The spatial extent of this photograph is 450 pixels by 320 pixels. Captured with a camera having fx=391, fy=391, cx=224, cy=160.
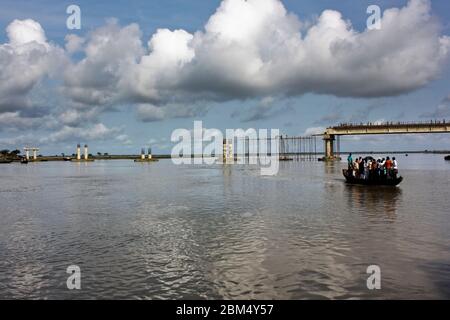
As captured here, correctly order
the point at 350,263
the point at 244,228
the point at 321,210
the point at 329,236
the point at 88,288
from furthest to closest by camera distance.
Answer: the point at 321,210 < the point at 244,228 < the point at 329,236 < the point at 350,263 < the point at 88,288

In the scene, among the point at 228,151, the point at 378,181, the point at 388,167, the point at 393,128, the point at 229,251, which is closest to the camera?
the point at 229,251

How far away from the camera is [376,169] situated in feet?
132

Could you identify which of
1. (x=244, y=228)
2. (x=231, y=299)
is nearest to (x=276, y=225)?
(x=244, y=228)

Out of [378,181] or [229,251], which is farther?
[378,181]

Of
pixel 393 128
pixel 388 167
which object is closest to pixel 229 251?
pixel 388 167

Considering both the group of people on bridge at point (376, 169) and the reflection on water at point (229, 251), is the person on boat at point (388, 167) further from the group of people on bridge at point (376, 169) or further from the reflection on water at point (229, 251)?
the reflection on water at point (229, 251)

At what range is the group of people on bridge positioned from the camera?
3956cm

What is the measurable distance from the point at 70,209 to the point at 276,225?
15448 millimetres

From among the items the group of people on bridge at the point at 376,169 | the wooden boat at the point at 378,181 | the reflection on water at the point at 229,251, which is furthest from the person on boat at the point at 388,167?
the reflection on water at the point at 229,251

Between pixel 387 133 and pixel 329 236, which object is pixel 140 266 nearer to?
pixel 329 236

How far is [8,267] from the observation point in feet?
42.7

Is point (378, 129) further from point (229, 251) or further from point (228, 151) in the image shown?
point (229, 251)

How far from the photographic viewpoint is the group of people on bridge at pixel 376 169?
39562 millimetres

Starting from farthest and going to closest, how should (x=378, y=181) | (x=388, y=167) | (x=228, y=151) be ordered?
(x=228, y=151), (x=378, y=181), (x=388, y=167)
